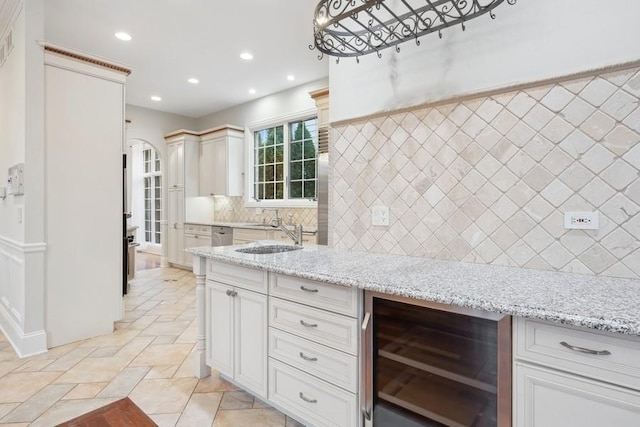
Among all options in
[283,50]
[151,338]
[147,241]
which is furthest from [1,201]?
[147,241]

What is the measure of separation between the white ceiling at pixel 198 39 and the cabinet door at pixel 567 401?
3339mm

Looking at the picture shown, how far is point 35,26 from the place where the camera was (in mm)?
2697

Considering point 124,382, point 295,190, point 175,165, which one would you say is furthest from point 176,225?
point 124,382

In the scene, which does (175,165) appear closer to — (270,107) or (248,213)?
(248,213)

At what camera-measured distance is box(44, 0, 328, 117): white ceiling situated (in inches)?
126

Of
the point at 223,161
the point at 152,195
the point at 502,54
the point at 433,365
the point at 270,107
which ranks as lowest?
the point at 433,365

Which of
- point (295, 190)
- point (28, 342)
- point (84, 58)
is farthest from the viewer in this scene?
point (295, 190)

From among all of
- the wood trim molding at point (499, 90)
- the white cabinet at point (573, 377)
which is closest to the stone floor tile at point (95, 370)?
the wood trim molding at point (499, 90)

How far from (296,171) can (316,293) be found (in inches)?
154

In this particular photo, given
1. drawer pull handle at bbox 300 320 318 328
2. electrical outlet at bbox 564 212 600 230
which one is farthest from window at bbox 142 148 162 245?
electrical outlet at bbox 564 212 600 230

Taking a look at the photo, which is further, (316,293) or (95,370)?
(95,370)

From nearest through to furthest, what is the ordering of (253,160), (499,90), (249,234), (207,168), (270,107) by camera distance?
1. (499,90)
2. (249,234)
3. (270,107)
4. (253,160)
5. (207,168)

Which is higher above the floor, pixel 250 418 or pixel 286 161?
pixel 286 161

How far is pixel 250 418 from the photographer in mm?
1922
